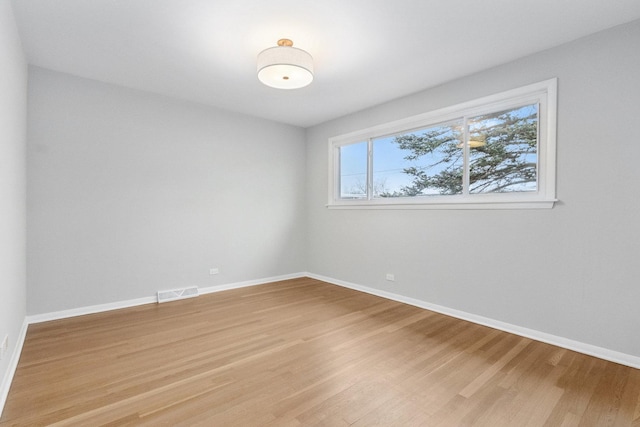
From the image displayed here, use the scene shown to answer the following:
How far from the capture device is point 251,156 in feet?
15.6

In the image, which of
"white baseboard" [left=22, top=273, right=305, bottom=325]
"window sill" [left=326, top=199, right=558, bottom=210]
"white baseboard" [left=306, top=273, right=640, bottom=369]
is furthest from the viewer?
"white baseboard" [left=22, top=273, right=305, bottom=325]

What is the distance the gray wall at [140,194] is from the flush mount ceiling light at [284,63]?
6.48 ft

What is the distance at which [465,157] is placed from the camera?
3.38m

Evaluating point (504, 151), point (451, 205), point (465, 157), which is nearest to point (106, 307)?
point (451, 205)

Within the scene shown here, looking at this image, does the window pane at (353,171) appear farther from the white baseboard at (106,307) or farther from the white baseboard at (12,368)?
the white baseboard at (12,368)

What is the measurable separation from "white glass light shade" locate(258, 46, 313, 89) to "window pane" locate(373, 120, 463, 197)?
1829 millimetres


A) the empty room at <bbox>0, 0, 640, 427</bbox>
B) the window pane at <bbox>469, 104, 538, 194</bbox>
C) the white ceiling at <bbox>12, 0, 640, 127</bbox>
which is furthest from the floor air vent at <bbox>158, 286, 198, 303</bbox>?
the window pane at <bbox>469, 104, 538, 194</bbox>

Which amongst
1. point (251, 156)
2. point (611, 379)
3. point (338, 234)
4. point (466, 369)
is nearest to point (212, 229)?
point (251, 156)

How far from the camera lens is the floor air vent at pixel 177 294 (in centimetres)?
385

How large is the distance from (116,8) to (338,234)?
3.72 meters

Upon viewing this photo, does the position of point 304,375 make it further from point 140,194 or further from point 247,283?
point 140,194

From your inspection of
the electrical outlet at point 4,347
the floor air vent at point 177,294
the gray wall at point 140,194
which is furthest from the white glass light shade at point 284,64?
the floor air vent at point 177,294

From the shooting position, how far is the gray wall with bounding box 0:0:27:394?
1886 millimetres

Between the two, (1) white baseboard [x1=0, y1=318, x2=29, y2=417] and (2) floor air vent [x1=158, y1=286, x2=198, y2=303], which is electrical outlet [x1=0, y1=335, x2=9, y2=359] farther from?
(2) floor air vent [x1=158, y1=286, x2=198, y2=303]
